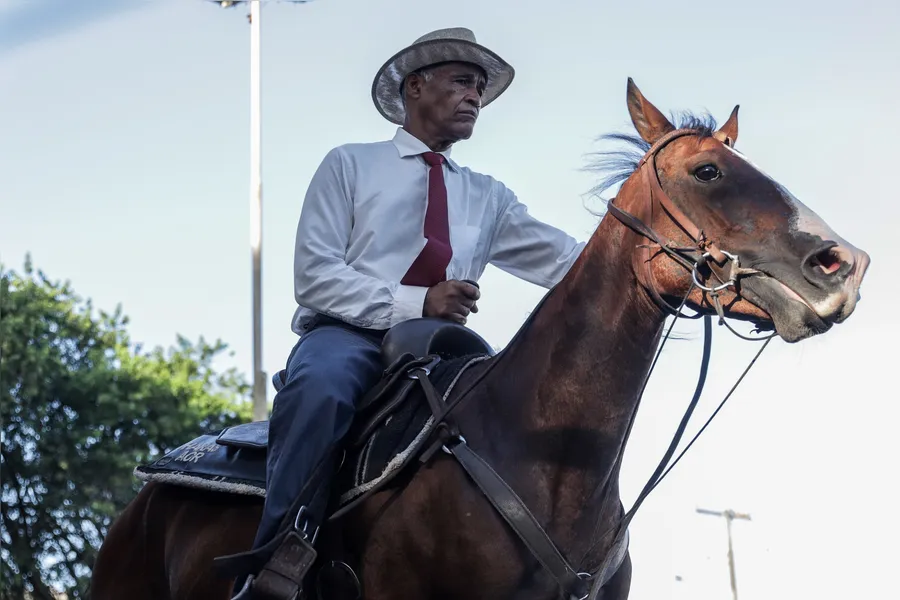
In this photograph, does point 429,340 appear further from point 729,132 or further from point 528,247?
point 729,132

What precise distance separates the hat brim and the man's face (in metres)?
0.06

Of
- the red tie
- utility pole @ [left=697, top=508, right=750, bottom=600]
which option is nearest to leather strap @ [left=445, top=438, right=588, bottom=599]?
the red tie

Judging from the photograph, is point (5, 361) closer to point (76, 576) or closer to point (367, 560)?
point (76, 576)

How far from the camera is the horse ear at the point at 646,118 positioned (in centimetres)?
525

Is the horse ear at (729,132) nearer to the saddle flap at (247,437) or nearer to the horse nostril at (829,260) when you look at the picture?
the horse nostril at (829,260)

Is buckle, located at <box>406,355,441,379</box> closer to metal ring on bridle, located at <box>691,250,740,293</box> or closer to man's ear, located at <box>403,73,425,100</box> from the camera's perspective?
metal ring on bridle, located at <box>691,250,740,293</box>

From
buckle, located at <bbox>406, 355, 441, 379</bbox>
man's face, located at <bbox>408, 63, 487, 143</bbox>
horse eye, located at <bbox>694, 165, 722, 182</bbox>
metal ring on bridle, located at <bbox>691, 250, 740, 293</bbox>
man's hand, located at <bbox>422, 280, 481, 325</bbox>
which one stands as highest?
man's face, located at <bbox>408, 63, 487, 143</bbox>

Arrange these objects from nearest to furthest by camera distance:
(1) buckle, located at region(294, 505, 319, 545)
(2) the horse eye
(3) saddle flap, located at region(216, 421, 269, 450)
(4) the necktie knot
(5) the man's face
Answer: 1. (2) the horse eye
2. (1) buckle, located at region(294, 505, 319, 545)
3. (3) saddle flap, located at region(216, 421, 269, 450)
4. (4) the necktie knot
5. (5) the man's face

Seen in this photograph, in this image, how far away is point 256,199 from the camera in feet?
76.9

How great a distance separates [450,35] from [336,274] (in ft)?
5.30

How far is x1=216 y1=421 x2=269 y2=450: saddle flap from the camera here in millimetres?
5867

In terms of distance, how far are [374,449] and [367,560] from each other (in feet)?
1.52

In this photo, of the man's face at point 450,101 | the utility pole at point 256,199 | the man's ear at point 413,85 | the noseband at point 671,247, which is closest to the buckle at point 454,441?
the noseband at point 671,247

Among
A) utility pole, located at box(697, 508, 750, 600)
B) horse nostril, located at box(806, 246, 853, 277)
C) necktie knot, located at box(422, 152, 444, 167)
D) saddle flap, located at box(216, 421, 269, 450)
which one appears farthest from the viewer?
utility pole, located at box(697, 508, 750, 600)
